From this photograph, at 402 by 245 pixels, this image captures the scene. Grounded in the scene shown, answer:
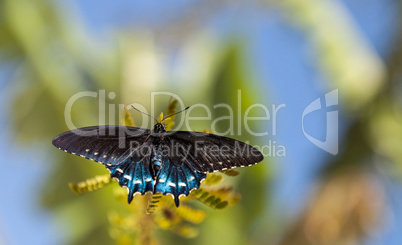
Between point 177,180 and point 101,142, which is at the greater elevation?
point 101,142

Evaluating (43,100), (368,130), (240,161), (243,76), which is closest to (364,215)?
(368,130)

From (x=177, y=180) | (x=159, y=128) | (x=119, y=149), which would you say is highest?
(x=159, y=128)

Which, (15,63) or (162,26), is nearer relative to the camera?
(15,63)

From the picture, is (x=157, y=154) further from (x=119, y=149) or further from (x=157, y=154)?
(x=119, y=149)

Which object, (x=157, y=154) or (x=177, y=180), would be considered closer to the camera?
(x=177, y=180)

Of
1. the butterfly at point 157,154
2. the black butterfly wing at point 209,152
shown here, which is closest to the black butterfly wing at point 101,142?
the butterfly at point 157,154

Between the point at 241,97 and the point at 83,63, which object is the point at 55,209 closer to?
the point at 83,63

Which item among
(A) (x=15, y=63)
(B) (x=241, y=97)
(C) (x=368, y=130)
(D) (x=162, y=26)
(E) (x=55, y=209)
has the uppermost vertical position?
(D) (x=162, y=26)

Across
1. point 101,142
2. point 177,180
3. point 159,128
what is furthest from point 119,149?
point 177,180
